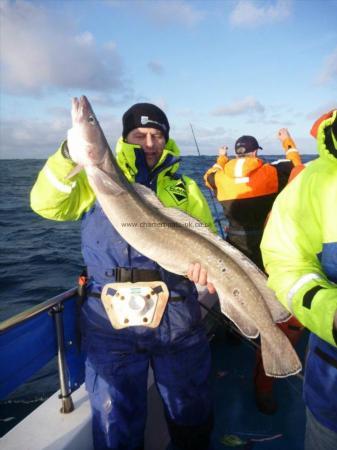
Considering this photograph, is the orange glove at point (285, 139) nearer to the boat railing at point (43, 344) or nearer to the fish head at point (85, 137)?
the fish head at point (85, 137)

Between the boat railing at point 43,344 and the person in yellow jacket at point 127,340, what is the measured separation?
258 millimetres

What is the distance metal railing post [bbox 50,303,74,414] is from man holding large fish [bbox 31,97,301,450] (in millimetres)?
252

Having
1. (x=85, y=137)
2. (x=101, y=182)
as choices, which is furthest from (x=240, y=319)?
(x=85, y=137)

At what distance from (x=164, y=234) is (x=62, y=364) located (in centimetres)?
149

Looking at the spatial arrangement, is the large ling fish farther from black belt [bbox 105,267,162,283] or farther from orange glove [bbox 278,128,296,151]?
orange glove [bbox 278,128,296,151]

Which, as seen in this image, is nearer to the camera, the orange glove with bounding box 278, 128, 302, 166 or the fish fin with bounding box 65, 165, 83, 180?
the fish fin with bounding box 65, 165, 83, 180

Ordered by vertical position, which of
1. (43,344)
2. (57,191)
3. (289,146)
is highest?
(289,146)

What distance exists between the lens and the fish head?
281 centimetres

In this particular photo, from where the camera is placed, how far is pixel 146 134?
3.35 meters

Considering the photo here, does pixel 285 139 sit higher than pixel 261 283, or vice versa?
pixel 285 139

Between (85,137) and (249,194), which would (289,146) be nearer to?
(249,194)

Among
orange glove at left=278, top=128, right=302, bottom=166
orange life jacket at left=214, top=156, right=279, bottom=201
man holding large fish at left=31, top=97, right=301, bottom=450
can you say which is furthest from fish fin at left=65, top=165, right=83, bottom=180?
orange glove at left=278, top=128, right=302, bottom=166

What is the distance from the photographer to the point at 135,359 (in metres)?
2.83

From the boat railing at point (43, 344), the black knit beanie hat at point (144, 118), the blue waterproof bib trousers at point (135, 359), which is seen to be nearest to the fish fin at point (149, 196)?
the blue waterproof bib trousers at point (135, 359)
